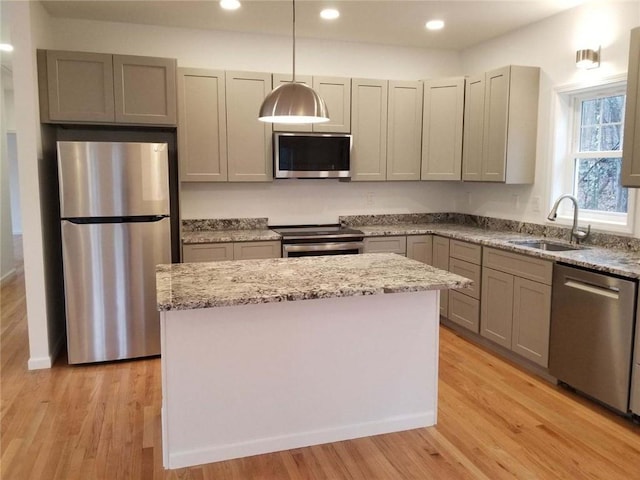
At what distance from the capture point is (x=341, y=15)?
3.93 meters

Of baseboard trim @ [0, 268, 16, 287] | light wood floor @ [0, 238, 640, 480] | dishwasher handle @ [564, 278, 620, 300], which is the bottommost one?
light wood floor @ [0, 238, 640, 480]

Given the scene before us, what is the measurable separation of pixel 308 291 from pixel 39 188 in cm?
237

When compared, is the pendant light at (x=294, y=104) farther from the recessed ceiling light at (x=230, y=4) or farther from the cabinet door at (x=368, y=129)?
the cabinet door at (x=368, y=129)

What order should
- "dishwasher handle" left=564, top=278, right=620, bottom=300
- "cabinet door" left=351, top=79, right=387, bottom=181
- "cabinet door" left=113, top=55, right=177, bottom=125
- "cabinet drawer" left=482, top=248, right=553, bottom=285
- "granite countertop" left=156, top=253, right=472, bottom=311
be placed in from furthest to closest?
"cabinet door" left=351, top=79, right=387, bottom=181 < "cabinet door" left=113, top=55, right=177, bottom=125 < "cabinet drawer" left=482, top=248, right=553, bottom=285 < "dishwasher handle" left=564, top=278, right=620, bottom=300 < "granite countertop" left=156, top=253, right=472, bottom=311

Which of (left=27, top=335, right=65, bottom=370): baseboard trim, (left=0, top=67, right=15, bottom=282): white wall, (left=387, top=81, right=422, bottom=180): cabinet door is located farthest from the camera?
(left=0, top=67, right=15, bottom=282): white wall

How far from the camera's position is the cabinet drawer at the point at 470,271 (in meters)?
3.96

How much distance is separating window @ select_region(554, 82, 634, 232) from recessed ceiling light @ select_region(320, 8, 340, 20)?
6.29 feet

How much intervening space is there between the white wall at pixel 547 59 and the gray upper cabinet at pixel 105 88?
2.90 metres

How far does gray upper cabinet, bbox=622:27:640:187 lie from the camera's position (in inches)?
112

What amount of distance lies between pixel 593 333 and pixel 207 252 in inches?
109

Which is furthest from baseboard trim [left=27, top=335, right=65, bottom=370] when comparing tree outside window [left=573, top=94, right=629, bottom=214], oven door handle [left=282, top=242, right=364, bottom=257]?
tree outside window [left=573, top=94, right=629, bottom=214]

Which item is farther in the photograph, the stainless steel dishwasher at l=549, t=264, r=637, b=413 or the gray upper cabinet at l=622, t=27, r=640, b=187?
the gray upper cabinet at l=622, t=27, r=640, b=187

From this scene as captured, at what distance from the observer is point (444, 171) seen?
15.3ft

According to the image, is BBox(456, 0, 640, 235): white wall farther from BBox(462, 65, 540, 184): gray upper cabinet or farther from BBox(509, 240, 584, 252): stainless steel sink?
BBox(509, 240, 584, 252): stainless steel sink
